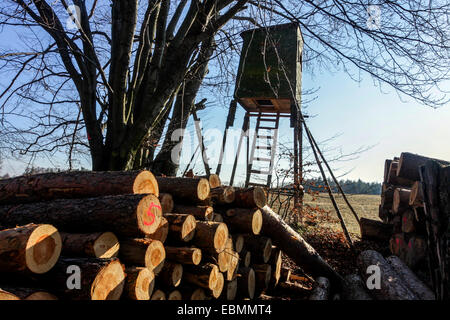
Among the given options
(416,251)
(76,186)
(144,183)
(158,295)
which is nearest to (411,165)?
(416,251)

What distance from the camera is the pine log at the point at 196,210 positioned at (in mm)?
3350

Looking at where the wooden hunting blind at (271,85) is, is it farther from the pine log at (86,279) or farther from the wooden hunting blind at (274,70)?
the pine log at (86,279)

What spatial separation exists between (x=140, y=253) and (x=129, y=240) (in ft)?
0.58

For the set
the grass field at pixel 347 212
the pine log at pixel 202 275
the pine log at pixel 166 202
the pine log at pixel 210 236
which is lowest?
the grass field at pixel 347 212

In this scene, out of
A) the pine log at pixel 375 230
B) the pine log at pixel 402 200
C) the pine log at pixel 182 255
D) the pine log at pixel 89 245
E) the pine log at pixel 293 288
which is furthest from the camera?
the pine log at pixel 375 230

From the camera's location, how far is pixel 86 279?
5.99ft

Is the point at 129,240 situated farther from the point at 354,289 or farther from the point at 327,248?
the point at 327,248

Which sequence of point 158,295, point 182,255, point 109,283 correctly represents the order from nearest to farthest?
1. point 109,283
2. point 158,295
3. point 182,255

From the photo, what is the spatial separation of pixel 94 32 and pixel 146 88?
2604 mm

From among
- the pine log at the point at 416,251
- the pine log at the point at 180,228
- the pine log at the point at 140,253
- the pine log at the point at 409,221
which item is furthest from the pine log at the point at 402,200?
the pine log at the point at 140,253

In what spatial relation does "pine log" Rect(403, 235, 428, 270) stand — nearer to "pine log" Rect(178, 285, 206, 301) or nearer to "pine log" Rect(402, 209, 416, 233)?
"pine log" Rect(402, 209, 416, 233)

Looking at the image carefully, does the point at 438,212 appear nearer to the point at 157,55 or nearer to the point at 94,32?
the point at 157,55

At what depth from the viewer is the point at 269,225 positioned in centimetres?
414
